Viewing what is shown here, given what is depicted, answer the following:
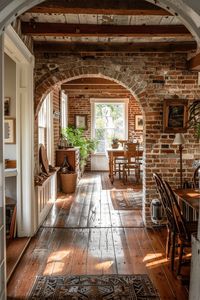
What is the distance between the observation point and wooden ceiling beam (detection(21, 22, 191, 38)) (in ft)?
12.4

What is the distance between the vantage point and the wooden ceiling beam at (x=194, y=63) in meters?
4.36

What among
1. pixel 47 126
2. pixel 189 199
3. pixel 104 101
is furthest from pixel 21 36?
pixel 104 101

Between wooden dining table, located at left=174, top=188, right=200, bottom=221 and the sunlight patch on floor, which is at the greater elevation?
wooden dining table, located at left=174, top=188, right=200, bottom=221

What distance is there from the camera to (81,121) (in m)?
11.2

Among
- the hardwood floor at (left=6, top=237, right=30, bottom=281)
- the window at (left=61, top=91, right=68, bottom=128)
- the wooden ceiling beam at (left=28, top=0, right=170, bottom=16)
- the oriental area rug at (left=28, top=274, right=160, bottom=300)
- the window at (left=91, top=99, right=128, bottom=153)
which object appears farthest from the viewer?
the window at (left=91, top=99, right=128, bottom=153)

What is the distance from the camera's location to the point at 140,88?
4.85m

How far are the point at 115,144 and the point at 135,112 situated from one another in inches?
79.9

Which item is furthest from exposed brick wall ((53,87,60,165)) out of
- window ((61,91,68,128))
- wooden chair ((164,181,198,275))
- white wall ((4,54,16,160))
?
wooden chair ((164,181,198,275))

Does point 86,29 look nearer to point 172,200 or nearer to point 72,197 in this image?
point 172,200

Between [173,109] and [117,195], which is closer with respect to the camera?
[173,109]

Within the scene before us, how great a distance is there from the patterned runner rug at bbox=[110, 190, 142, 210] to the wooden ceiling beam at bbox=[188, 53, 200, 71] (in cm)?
278

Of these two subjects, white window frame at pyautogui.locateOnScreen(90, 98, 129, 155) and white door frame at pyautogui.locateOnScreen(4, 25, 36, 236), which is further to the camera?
white window frame at pyautogui.locateOnScreen(90, 98, 129, 155)

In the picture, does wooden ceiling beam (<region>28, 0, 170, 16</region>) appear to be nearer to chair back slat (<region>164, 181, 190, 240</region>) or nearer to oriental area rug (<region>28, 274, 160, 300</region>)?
chair back slat (<region>164, 181, 190, 240</region>)

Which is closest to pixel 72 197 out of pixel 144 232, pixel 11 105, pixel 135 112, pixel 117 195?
pixel 117 195
